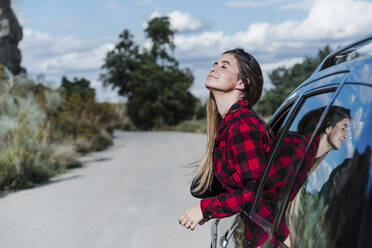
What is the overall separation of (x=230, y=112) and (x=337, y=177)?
1202mm

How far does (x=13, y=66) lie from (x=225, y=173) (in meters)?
18.7

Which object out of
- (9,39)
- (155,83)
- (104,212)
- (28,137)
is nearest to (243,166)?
(104,212)

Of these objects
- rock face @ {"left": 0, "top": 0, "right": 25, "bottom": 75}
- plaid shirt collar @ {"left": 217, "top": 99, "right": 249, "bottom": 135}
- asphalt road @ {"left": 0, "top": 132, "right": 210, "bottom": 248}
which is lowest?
asphalt road @ {"left": 0, "top": 132, "right": 210, "bottom": 248}

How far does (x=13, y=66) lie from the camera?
65.8 ft

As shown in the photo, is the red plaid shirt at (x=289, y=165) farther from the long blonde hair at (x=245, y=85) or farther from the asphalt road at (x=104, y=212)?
the asphalt road at (x=104, y=212)

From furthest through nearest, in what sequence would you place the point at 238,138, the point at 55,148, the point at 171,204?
the point at 55,148 → the point at 171,204 → the point at 238,138

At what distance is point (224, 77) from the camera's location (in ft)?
9.51

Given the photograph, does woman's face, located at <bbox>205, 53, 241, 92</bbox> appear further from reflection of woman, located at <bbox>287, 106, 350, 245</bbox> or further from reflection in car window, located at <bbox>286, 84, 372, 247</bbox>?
reflection in car window, located at <bbox>286, 84, 372, 247</bbox>

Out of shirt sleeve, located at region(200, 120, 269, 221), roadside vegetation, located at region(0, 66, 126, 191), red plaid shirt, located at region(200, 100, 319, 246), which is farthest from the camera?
roadside vegetation, located at region(0, 66, 126, 191)

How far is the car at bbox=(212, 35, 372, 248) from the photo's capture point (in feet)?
4.21

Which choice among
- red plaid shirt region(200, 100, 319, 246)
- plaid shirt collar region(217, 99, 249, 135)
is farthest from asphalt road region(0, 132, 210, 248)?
red plaid shirt region(200, 100, 319, 246)

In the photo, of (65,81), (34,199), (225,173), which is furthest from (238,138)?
(65,81)

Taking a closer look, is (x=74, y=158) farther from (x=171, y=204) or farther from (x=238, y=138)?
(x=238, y=138)

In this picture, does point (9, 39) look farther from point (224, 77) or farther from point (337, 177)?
point (337, 177)
